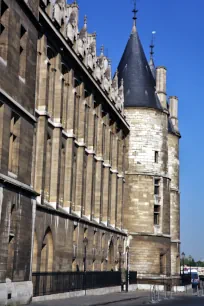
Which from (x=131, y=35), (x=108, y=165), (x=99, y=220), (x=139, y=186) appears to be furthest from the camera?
(x=131, y=35)

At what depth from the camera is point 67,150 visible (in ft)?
122

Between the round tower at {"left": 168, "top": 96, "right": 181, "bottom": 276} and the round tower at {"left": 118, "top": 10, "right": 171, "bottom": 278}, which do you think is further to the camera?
the round tower at {"left": 168, "top": 96, "right": 181, "bottom": 276}

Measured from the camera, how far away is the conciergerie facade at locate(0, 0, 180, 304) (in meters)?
25.1

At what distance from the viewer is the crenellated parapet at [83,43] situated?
3475 cm

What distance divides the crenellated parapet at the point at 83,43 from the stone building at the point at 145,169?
10.7ft

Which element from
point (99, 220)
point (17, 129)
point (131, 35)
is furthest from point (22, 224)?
point (131, 35)

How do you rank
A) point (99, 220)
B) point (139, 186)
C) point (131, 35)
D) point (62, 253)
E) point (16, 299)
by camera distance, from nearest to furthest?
1. point (16, 299)
2. point (62, 253)
3. point (99, 220)
4. point (139, 186)
5. point (131, 35)

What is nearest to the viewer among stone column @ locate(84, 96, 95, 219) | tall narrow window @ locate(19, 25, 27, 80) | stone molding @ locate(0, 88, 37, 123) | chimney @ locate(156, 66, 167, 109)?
stone molding @ locate(0, 88, 37, 123)

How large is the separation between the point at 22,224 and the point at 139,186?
29.7m

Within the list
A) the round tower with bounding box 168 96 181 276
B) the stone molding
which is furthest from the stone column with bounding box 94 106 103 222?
the round tower with bounding box 168 96 181 276

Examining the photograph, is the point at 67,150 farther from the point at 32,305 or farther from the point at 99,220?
the point at 32,305

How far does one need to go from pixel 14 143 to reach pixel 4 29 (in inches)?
173

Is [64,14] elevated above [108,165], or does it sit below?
above

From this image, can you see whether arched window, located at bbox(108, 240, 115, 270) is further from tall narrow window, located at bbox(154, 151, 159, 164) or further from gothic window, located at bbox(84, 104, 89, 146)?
gothic window, located at bbox(84, 104, 89, 146)
